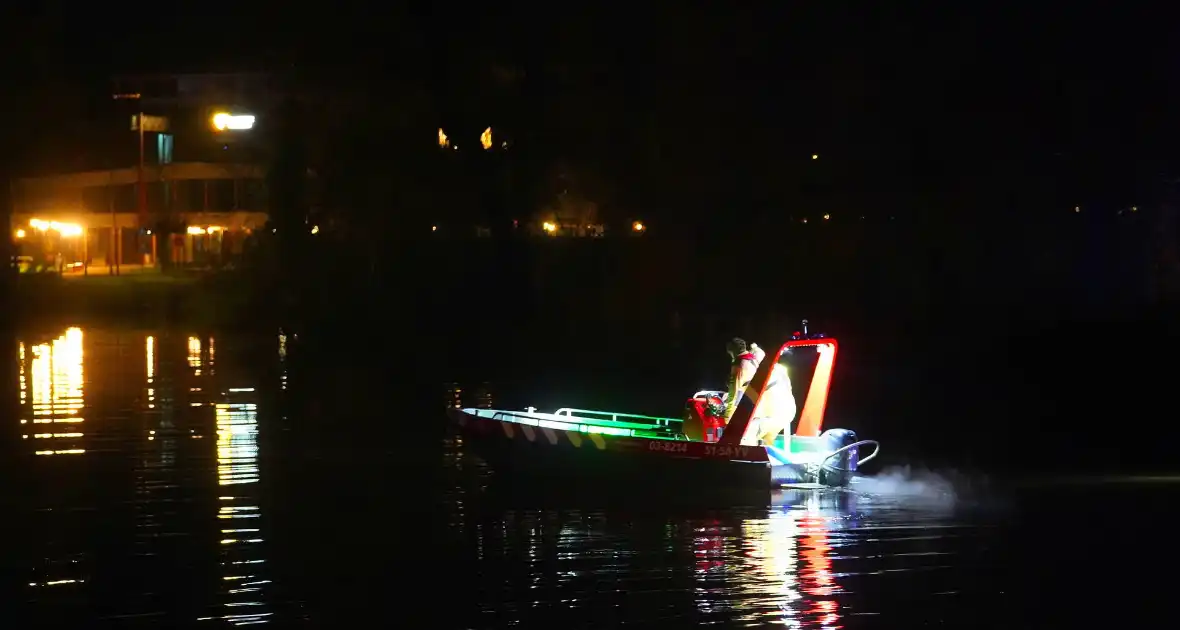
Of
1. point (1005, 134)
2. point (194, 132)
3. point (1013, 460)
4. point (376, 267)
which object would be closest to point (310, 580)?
point (1013, 460)

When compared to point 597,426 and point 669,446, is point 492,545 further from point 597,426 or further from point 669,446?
point 597,426

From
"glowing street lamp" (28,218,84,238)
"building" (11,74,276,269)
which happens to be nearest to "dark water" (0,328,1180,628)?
"building" (11,74,276,269)

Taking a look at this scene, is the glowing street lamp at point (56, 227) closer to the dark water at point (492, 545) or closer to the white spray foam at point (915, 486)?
the dark water at point (492, 545)

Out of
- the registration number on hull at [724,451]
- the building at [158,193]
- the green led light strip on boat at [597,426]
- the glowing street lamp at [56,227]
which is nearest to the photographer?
the registration number on hull at [724,451]

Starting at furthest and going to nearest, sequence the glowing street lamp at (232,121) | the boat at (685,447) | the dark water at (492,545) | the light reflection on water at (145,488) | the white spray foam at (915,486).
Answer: the glowing street lamp at (232,121) < the white spray foam at (915,486) < the boat at (685,447) < the light reflection on water at (145,488) < the dark water at (492,545)

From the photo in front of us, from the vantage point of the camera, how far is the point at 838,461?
14.5 meters

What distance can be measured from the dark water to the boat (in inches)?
9.6

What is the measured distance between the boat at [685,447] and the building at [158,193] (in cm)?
4679

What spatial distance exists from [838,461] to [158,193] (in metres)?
59.2

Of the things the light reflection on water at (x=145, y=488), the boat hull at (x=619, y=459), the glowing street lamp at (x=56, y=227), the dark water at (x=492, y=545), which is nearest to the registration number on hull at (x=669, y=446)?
the boat hull at (x=619, y=459)

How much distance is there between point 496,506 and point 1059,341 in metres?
21.6

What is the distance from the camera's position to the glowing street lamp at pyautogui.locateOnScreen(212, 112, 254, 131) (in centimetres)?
7219

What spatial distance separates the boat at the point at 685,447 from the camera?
45.4ft

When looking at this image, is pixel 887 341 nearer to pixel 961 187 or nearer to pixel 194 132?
pixel 961 187
